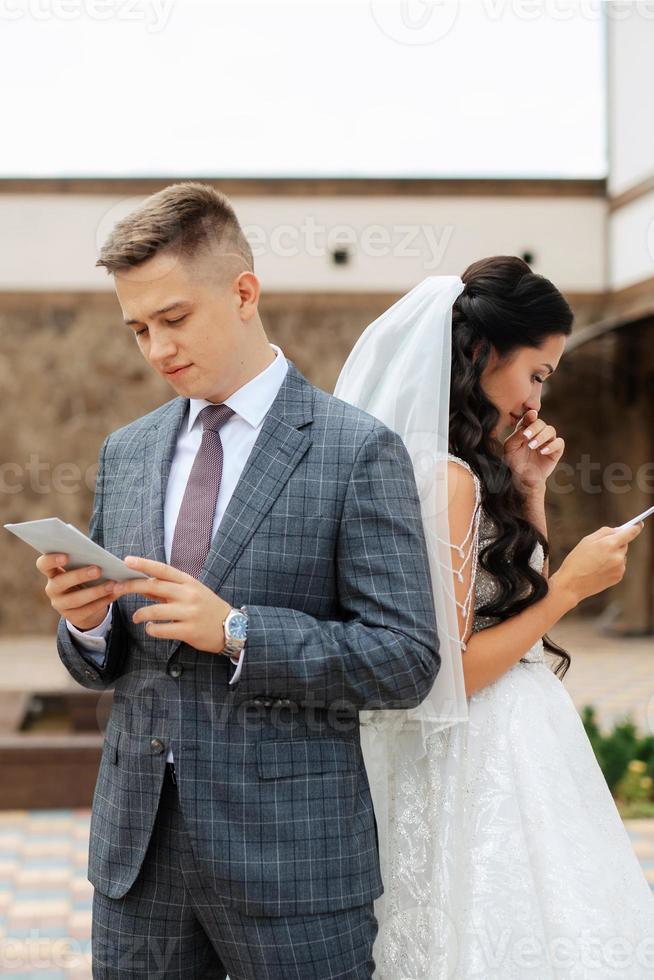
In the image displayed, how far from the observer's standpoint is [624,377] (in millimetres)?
12570

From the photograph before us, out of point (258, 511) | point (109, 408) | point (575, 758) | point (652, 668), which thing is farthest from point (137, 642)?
point (109, 408)

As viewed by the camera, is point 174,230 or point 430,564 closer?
point 174,230

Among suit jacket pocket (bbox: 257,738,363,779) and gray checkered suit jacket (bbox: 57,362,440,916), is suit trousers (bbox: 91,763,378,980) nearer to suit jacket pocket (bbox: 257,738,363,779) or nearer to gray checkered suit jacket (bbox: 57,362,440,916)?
gray checkered suit jacket (bbox: 57,362,440,916)

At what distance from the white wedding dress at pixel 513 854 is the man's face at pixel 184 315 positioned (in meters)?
0.63

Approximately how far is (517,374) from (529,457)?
19cm

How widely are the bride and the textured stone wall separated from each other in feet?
33.9

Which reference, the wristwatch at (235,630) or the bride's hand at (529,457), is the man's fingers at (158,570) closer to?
the wristwatch at (235,630)

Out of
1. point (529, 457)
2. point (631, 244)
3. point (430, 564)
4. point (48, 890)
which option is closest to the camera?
point (430, 564)

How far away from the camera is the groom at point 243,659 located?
70.4 inches

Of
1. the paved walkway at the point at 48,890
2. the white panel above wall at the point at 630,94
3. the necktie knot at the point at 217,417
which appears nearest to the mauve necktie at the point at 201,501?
the necktie knot at the point at 217,417

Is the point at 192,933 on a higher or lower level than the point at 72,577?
lower

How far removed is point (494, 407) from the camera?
2336mm

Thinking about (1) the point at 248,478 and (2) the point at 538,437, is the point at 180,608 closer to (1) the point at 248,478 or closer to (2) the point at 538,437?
(1) the point at 248,478

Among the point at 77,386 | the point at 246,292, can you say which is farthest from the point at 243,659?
the point at 77,386
